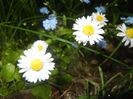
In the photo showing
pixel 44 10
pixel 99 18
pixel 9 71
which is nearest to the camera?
pixel 9 71

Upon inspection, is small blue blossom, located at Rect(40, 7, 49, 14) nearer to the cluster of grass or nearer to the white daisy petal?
the cluster of grass

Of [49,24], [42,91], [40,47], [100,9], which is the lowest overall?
[42,91]

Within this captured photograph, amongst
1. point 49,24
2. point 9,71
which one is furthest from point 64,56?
point 9,71

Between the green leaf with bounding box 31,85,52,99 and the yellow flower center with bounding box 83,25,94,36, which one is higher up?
the yellow flower center with bounding box 83,25,94,36

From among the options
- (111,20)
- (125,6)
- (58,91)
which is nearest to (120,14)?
(111,20)

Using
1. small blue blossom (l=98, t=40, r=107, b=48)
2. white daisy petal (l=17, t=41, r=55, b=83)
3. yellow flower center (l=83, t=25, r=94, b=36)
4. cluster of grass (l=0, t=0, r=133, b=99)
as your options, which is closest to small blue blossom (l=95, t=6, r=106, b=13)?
cluster of grass (l=0, t=0, r=133, b=99)

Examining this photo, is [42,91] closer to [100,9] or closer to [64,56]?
[64,56]

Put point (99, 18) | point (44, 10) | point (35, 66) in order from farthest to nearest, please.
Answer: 1. point (44, 10)
2. point (99, 18)
3. point (35, 66)
